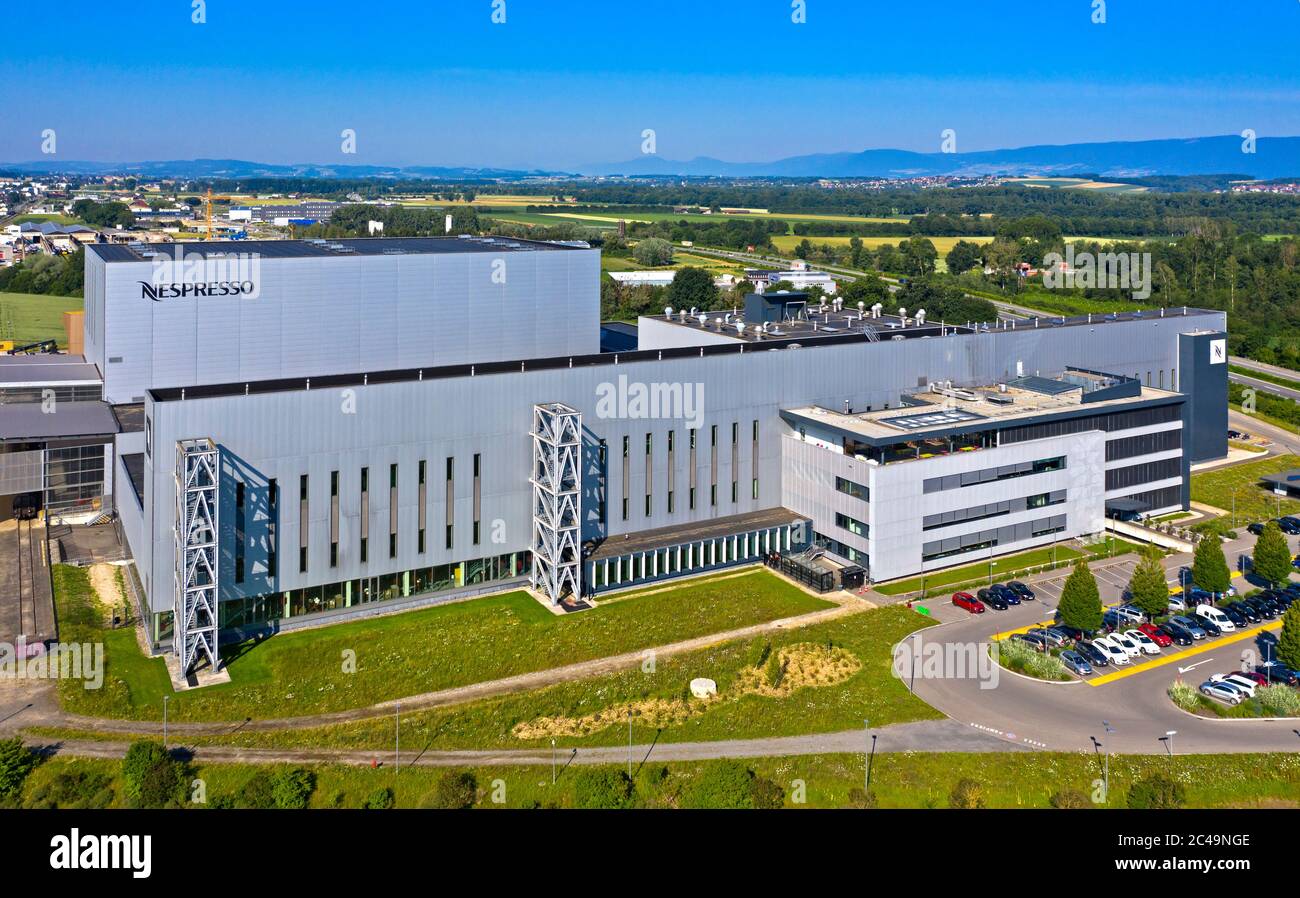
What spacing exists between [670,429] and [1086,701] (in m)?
23.7

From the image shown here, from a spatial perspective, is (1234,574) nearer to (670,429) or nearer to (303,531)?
(670,429)

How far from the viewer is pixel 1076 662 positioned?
1725 inches

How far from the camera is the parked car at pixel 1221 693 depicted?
4062 centimetres

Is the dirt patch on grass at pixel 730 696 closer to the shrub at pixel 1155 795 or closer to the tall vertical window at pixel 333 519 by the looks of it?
the shrub at pixel 1155 795

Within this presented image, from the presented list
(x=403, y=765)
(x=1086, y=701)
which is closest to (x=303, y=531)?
(x=403, y=765)

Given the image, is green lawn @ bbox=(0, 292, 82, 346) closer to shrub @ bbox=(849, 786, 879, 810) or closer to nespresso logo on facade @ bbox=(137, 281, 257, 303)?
nespresso logo on facade @ bbox=(137, 281, 257, 303)

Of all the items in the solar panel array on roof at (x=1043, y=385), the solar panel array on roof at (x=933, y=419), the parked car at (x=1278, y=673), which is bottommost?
the parked car at (x=1278, y=673)

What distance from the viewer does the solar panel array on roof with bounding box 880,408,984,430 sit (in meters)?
55.1

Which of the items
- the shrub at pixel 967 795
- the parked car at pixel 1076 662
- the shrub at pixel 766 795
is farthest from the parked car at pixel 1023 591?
the shrub at pixel 766 795

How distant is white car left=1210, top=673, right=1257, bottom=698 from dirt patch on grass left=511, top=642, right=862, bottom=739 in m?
14.0

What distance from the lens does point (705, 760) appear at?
36.5 m

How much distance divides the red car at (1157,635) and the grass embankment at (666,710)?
11.9 meters

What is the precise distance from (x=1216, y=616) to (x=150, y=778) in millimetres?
44579

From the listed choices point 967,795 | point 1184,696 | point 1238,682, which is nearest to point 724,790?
point 967,795
